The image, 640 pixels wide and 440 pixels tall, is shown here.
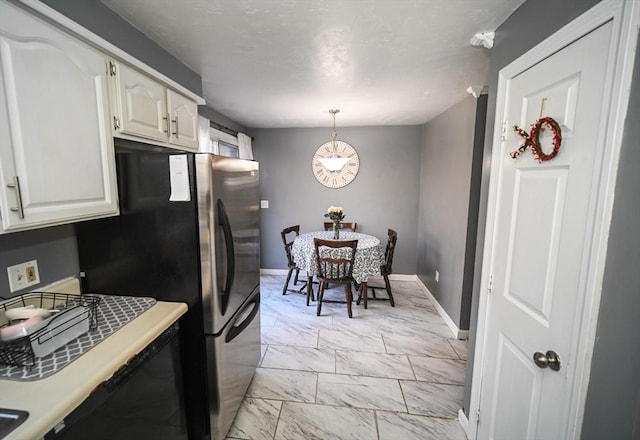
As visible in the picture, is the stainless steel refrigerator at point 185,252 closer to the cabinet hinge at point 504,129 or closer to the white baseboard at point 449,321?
the cabinet hinge at point 504,129

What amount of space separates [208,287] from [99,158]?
2.58 feet

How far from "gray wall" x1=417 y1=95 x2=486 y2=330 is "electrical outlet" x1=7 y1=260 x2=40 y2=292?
3.03 meters

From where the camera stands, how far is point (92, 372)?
2.99ft

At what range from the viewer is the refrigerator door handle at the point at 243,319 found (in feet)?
5.32

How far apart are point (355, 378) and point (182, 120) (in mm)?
2323

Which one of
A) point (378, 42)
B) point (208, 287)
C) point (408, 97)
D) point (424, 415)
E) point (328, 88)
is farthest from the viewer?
point (408, 97)

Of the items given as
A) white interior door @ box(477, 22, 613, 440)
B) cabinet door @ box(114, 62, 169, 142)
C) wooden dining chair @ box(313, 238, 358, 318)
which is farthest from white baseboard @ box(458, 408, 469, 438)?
cabinet door @ box(114, 62, 169, 142)

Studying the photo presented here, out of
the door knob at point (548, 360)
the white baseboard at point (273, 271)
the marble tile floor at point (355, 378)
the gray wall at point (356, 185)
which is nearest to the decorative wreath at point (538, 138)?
the door knob at point (548, 360)

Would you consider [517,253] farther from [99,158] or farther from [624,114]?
[99,158]

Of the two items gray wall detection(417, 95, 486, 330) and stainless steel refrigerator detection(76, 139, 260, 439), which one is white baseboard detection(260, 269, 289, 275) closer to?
gray wall detection(417, 95, 486, 330)

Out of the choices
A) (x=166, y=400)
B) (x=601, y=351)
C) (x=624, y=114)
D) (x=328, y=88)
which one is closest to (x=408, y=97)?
(x=328, y=88)

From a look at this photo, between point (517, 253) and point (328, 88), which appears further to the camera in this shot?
point (328, 88)

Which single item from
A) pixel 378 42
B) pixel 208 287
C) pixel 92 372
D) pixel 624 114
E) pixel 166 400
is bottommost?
pixel 166 400

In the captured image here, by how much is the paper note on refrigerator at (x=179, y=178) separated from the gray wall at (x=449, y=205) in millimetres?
2387
